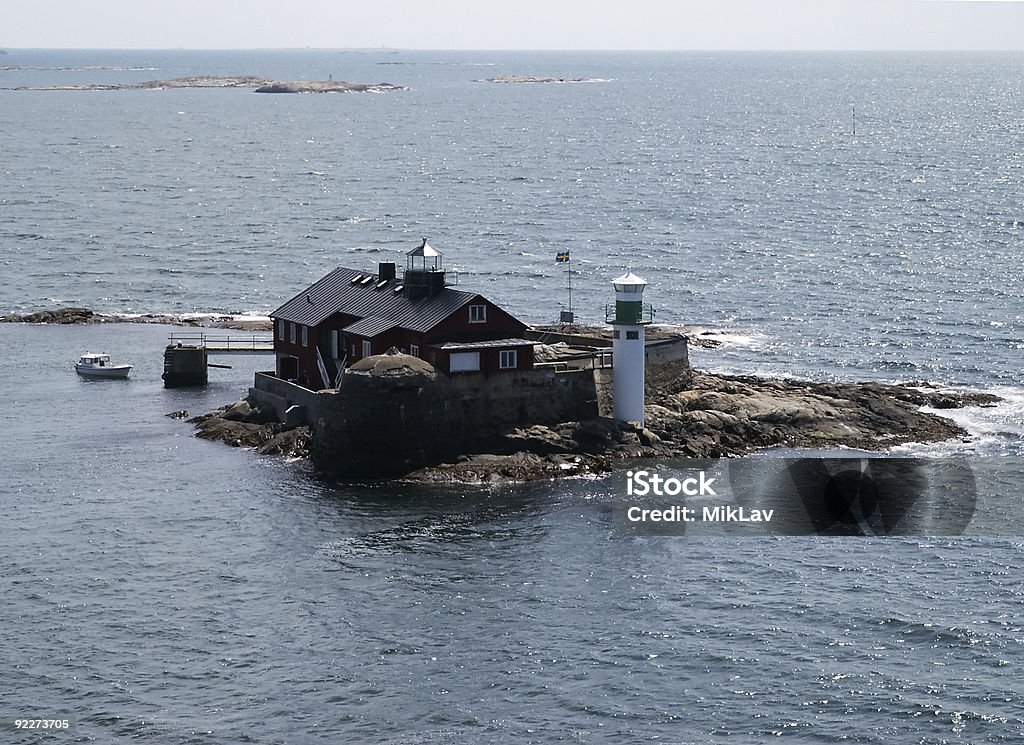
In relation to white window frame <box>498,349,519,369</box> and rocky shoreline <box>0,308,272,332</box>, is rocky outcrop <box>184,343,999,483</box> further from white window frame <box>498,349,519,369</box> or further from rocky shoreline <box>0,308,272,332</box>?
rocky shoreline <box>0,308,272,332</box>

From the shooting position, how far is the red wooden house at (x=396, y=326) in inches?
2931

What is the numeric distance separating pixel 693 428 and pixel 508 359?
9218 mm

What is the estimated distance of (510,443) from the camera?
73.7 m

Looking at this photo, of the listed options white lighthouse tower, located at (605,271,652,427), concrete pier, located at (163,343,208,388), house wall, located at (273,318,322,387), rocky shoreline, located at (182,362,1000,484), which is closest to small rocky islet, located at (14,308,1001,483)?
rocky shoreline, located at (182,362,1000,484)

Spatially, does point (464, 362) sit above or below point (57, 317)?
above

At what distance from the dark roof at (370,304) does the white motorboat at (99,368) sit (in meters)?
12.0

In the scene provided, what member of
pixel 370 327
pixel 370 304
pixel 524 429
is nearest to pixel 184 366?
pixel 370 304

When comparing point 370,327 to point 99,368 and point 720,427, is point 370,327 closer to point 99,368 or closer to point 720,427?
point 720,427

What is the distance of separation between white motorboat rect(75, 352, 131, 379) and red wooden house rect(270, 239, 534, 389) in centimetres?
1157

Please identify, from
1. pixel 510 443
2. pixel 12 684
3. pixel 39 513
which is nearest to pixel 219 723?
pixel 12 684

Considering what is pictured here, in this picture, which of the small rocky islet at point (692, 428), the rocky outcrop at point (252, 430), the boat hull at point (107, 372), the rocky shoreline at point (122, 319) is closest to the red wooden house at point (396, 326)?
the rocky outcrop at point (252, 430)

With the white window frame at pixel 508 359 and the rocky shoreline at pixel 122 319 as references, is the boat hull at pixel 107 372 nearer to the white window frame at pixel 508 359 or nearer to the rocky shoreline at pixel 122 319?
the rocky shoreline at pixel 122 319

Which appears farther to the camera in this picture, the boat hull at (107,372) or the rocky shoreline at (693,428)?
the boat hull at (107,372)

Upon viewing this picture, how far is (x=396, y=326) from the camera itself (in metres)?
76.0
